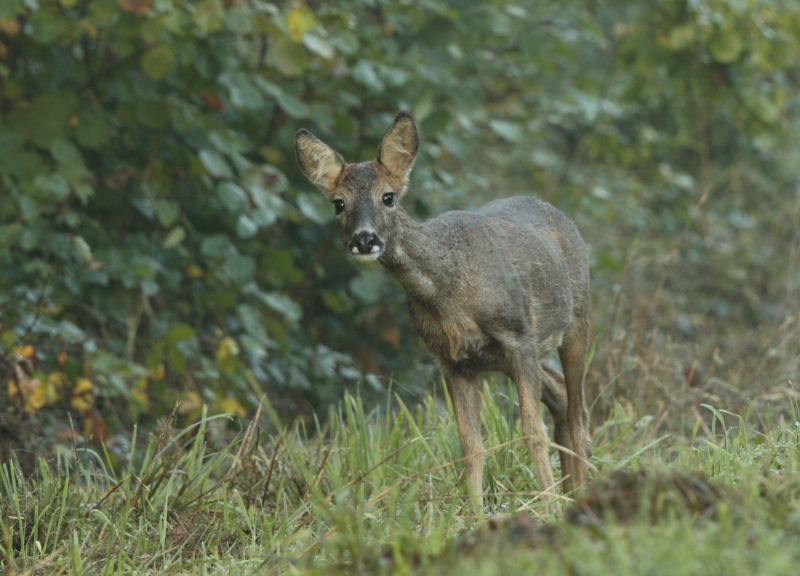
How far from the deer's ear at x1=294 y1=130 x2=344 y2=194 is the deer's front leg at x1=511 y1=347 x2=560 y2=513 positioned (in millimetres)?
1253

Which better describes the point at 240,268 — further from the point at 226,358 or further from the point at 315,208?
the point at 315,208

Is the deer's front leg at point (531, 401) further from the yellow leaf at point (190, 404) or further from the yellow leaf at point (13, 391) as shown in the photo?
the yellow leaf at point (13, 391)

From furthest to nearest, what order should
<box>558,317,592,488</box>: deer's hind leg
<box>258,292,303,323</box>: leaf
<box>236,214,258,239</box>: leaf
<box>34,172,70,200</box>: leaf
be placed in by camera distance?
<box>258,292,303,323</box>: leaf, <box>236,214,258,239</box>: leaf, <box>34,172,70,200</box>: leaf, <box>558,317,592,488</box>: deer's hind leg

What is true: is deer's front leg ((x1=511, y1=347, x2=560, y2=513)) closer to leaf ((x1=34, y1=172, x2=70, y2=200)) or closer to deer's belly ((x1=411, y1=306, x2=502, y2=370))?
deer's belly ((x1=411, y1=306, x2=502, y2=370))

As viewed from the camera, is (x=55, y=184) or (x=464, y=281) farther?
(x=55, y=184)

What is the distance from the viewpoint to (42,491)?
509 cm

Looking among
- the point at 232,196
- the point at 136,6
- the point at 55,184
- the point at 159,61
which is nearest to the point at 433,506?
the point at 232,196

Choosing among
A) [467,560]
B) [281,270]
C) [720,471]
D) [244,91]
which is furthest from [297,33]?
[467,560]

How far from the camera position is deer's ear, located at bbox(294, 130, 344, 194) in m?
5.68

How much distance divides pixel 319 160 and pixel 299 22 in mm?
1168

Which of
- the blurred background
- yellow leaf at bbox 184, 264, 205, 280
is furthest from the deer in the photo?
yellow leaf at bbox 184, 264, 205, 280

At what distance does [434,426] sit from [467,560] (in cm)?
293

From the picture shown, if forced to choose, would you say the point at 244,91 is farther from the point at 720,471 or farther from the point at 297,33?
the point at 720,471

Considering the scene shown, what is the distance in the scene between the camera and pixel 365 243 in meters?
5.14
